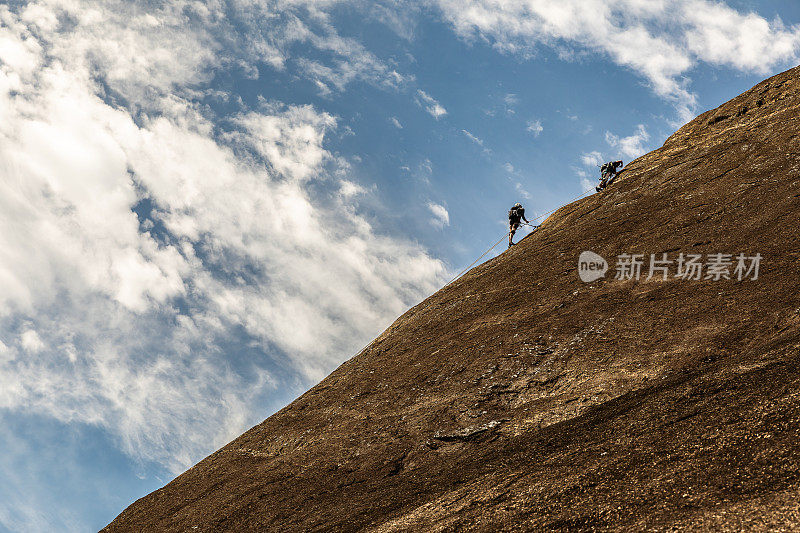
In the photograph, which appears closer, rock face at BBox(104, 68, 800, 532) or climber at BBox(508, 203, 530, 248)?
rock face at BBox(104, 68, 800, 532)

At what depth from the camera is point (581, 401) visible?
603 inches

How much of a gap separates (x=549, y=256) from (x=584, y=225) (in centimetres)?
309

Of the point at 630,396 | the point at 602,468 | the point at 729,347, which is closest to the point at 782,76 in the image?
the point at 729,347

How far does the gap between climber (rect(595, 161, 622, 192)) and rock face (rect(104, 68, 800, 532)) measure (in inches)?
203

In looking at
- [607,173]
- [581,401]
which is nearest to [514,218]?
[607,173]

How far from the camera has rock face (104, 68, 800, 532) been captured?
1150cm

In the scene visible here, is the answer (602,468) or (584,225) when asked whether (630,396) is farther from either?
(584,225)

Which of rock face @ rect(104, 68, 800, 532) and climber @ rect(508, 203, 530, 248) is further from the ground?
climber @ rect(508, 203, 530, 248)

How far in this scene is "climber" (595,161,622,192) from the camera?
33.0m

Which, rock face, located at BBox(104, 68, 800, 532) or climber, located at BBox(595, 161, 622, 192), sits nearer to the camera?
rock face, located at BBox(104, 68, 800, 532)

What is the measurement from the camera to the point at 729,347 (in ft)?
48.2

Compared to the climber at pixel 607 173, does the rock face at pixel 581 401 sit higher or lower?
lower

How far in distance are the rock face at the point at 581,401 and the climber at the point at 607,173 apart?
5166 millimetres

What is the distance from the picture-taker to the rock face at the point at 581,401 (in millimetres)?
11500
